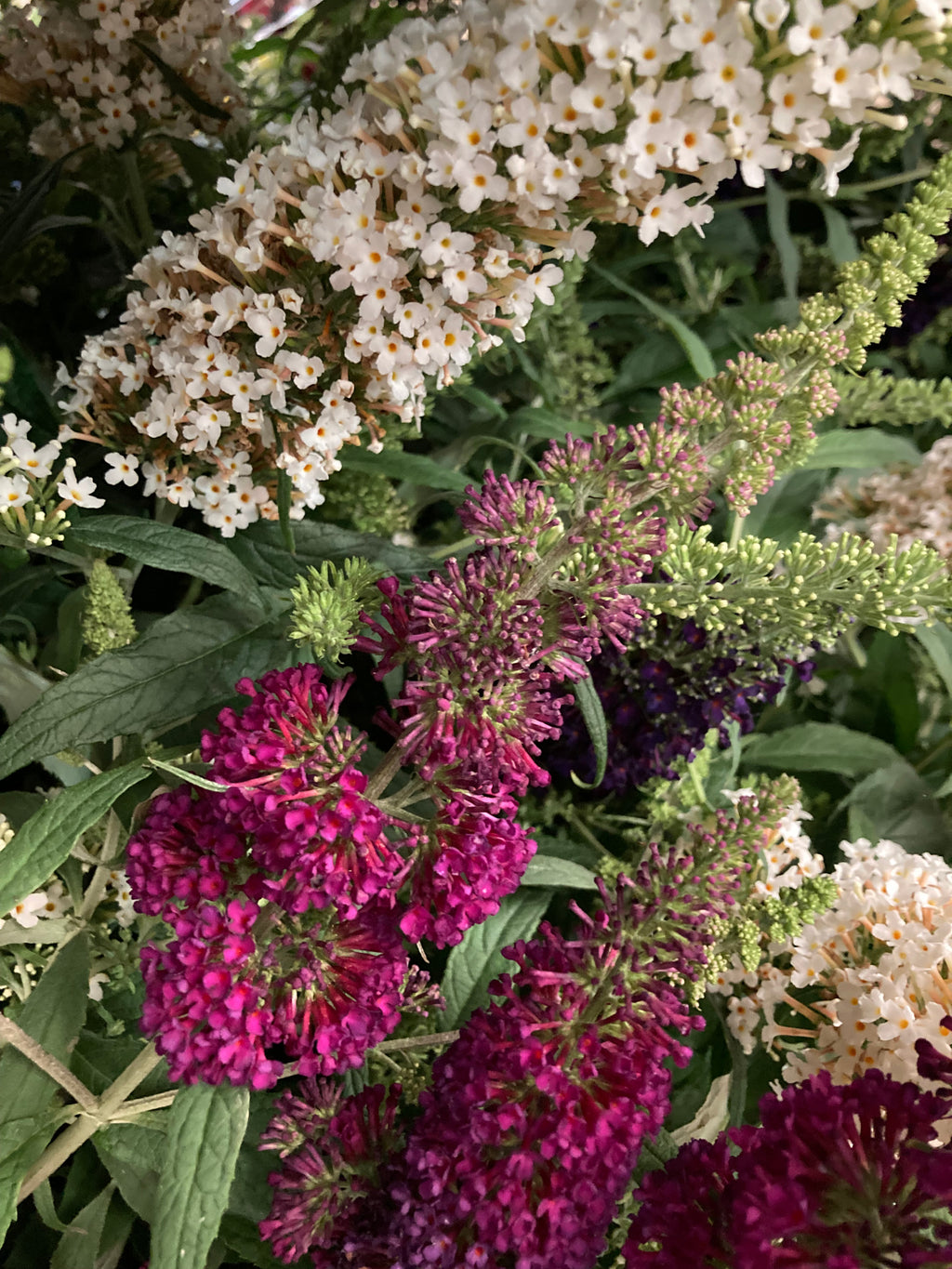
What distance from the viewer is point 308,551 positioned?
0.70 m

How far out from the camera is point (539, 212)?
1.65ft

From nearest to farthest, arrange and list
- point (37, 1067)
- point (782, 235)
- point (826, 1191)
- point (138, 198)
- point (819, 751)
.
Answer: point (826, 1191), point (37, 1067), point (138, 198), point (819, 751), point (782, 235)

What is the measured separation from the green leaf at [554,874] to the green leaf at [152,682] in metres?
0.24

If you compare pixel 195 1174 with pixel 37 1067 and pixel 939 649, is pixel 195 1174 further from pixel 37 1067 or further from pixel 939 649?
pixel 939 649

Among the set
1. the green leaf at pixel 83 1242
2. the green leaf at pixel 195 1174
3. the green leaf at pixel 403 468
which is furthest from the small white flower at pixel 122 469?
the green leaf at pixel 83 1242

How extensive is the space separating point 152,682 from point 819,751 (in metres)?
0.64

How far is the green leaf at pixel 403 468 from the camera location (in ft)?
2.42

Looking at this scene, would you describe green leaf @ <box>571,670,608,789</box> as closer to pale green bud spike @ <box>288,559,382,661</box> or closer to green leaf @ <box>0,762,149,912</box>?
pale green bud spike @ <box>288,559,382,661</box>

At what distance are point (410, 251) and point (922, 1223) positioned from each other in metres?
0.56

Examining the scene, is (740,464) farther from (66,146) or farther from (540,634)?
(66,146)

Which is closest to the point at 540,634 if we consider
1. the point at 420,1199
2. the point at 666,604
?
the point at 666,604

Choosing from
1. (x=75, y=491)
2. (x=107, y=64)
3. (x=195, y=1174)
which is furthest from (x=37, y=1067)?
(x=107, y=64)

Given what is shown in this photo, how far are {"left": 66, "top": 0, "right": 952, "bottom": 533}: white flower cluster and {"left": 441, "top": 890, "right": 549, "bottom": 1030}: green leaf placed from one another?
0.34 meters

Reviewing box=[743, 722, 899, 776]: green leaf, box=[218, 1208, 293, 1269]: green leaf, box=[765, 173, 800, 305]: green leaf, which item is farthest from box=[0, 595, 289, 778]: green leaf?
box=[765, 173, 800, 305]: green leaf
